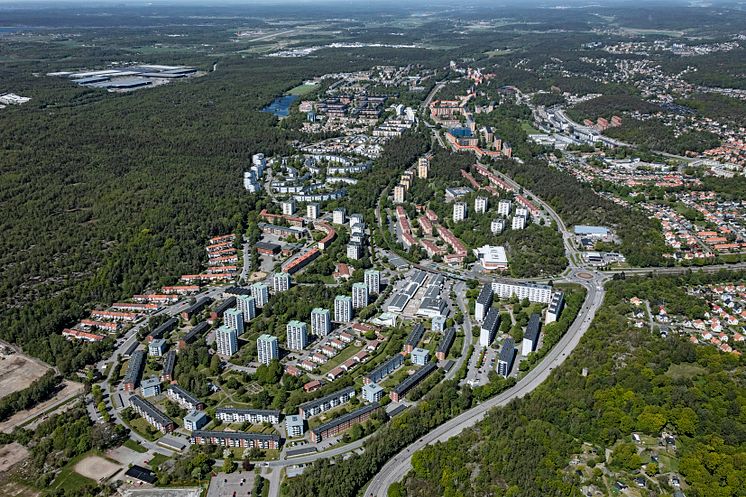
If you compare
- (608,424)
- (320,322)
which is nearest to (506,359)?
(608,424)

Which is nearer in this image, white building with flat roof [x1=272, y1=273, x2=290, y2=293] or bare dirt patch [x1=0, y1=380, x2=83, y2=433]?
bare dirt patch [x1=0, y1=380, x2=83, y2=433]

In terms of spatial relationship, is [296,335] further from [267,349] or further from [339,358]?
[339,358]

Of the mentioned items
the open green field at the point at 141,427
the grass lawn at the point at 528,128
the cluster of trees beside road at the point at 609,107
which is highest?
the cluster of trees beside road at the point at 609,107

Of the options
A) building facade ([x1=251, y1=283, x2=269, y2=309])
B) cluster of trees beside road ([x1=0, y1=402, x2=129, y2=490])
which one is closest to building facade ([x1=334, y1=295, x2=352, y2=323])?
building facade ([x1=251, y1=283, x2=269, y2=309])

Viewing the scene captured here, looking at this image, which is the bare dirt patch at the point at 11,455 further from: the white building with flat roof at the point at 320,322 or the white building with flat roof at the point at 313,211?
the white building with flat roof at the point at 313,211

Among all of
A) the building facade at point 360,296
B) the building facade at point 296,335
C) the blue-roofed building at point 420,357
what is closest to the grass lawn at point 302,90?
the building facade at point 360,296

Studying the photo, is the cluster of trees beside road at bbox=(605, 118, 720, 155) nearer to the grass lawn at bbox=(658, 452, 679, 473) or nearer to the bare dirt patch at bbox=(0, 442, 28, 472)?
the grass lawn at bbox=(658, 452, 679, 473)
